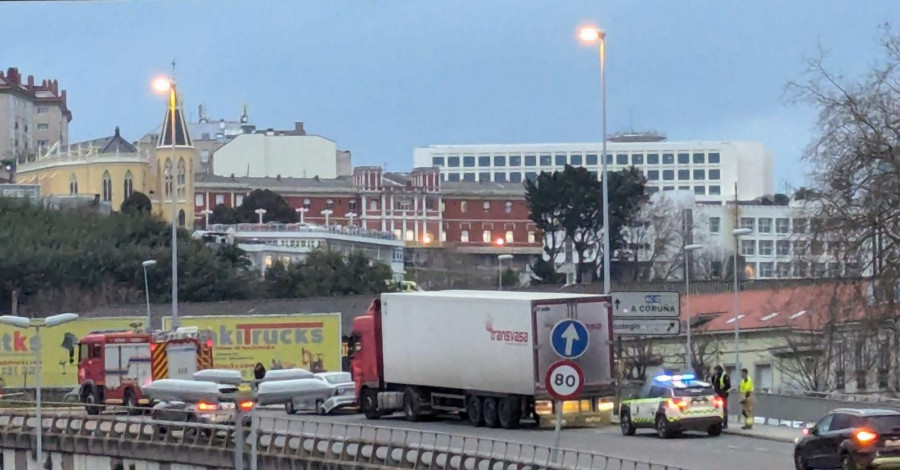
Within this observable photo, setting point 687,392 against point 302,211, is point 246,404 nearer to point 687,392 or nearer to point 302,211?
point 687,392

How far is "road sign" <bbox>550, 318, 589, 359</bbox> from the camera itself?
22.0 meters

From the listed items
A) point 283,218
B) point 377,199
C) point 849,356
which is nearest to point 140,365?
point 849,356

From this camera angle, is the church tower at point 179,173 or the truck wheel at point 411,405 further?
the church tower at point 179,173

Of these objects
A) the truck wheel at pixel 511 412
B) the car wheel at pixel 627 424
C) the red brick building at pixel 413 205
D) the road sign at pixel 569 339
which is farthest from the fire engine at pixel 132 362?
the red brick building at pixel 413 205

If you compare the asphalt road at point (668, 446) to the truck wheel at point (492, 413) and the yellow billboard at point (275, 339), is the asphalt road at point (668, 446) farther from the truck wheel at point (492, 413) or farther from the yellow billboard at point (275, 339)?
the yellow billboard at point (275, 339)

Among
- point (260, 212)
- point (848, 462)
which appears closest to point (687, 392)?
point (848, 462)

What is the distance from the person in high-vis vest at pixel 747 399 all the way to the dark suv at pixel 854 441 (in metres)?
9.57

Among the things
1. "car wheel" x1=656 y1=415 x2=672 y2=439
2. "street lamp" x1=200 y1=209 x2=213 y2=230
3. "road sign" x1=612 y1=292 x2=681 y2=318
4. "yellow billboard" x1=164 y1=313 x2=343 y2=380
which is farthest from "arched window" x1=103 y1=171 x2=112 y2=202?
"car wheel" x1=656 y1=415 x2=672 y2=439

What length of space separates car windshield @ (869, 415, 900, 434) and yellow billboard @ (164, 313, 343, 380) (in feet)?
165

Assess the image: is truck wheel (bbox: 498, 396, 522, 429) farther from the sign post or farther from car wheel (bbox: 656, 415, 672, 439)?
the sign post

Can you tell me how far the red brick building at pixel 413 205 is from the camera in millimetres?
185375

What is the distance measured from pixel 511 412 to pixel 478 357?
162cm

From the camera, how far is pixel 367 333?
47.5 m

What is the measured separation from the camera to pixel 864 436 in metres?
29.0
